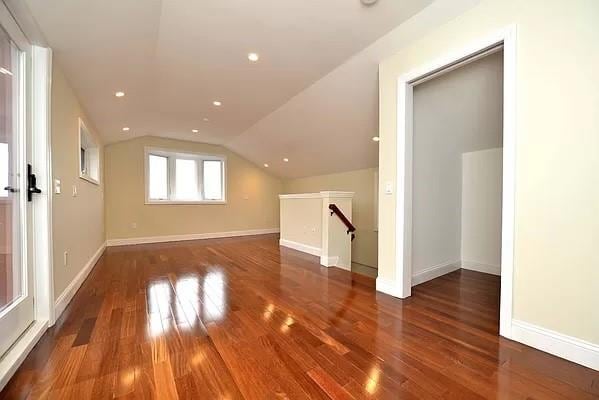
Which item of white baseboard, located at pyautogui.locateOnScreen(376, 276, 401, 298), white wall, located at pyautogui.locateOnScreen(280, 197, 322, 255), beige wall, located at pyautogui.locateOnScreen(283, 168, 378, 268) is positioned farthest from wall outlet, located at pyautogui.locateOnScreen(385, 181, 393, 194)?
beige wall, located at pyautogui.locateOnScreen(283, 168, 378, 268)

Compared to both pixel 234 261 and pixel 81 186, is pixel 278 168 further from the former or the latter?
pixel 81 186

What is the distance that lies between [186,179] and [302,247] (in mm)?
3912

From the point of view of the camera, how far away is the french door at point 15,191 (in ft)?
5.22

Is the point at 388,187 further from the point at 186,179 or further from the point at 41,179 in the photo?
the point at 186,179

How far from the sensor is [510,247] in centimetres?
179

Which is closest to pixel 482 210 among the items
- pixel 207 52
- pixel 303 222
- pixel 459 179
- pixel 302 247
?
pixel 459 179

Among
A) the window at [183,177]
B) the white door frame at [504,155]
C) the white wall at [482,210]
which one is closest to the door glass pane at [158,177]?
the window at [183,177]

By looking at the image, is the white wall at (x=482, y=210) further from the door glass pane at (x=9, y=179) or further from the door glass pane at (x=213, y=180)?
the door glass pane at (x=213, y=180)

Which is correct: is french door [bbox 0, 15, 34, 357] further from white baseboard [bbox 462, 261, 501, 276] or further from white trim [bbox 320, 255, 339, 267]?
white baseboard [bbox 462, 261, 501, 276]

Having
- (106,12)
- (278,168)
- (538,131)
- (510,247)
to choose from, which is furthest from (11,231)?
(278,168)

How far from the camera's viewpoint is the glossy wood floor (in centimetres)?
131

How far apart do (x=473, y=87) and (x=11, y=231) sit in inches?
157

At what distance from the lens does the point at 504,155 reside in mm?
1836

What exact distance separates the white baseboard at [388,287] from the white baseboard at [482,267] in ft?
5.68
